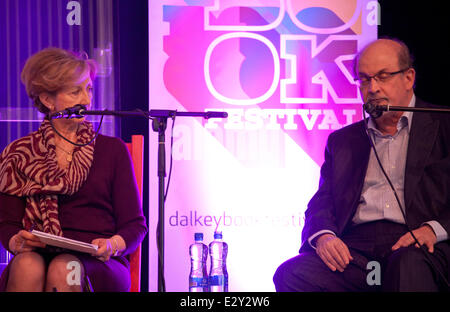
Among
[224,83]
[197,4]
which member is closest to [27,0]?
[197,4]

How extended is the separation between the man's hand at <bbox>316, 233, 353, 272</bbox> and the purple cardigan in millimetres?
802

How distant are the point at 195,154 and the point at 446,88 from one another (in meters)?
1.76

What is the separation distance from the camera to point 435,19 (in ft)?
12.7

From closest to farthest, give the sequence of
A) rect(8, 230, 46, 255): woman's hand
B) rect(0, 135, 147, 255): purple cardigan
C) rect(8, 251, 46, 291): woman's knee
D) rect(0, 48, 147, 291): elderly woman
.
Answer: rect(8, 251, 46, 291): woman's knee
rect(8, 230, 46, 255): woman's hand
rect(0, 48, 147, 291): elderly woman
rect(0, 135, 147, 255): purple cardigan

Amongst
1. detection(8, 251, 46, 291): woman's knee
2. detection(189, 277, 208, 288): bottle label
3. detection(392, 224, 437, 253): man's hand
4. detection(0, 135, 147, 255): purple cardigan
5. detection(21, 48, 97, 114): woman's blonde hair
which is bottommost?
detection(189, 277, 208, 288): bottle label

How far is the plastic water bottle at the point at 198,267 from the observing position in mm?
3277

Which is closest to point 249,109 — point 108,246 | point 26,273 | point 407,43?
point 407,43

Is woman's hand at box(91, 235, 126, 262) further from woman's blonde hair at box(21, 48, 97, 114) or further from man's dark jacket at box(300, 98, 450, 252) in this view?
man's dark jacket at box(300, 98, 450, 252)

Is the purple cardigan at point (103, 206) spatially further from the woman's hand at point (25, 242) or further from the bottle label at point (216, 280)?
the bottle label at point (216, 280)

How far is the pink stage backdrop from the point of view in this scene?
140 inches

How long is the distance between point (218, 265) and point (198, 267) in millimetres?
131

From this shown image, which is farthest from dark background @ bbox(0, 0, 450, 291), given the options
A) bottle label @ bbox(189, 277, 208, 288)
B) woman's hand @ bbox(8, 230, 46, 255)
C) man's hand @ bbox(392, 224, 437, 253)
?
man's hand @ bbox(392, 224, 437, 253)

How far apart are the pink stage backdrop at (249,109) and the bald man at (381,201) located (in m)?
0.72
